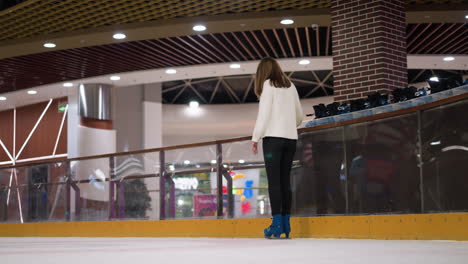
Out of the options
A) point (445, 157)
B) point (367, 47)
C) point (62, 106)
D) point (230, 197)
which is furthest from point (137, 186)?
point (62, 106)

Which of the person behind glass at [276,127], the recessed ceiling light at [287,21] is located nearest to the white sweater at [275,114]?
the person behind glass at [276,127]

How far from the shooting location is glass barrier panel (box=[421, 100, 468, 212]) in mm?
4949

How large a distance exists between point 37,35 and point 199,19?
10.4ft

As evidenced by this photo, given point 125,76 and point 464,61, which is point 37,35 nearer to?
point 125,76

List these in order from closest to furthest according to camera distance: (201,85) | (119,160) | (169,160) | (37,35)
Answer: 1. (169,160)
2. (119,160)
3. (37,35)
4. (201,85)

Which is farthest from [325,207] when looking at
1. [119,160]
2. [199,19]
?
[199,19]

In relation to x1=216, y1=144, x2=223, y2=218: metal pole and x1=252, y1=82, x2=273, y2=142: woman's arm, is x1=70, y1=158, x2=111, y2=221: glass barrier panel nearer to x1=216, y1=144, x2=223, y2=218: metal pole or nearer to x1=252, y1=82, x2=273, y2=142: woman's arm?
x1=216, y1=144, x2=223, y2=218: metal pole

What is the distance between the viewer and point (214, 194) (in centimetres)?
749

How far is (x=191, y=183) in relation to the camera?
26.0ft

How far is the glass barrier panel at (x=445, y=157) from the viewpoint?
4.95 meters

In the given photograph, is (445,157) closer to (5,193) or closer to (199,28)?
(199,28)

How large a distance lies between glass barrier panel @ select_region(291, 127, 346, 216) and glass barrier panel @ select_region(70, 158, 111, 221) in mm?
3298

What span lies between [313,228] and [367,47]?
3991mm

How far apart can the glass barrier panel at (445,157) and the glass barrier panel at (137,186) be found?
391cm
